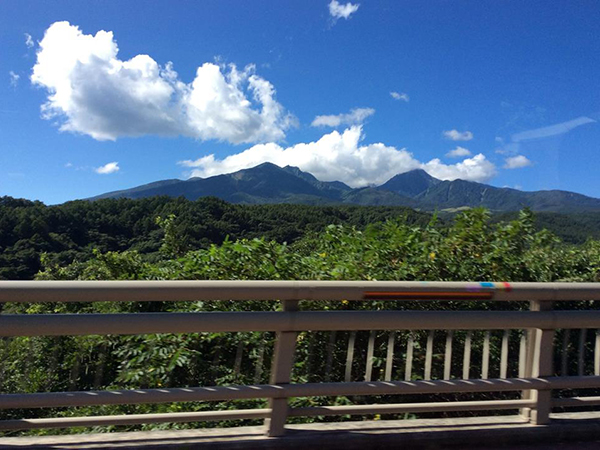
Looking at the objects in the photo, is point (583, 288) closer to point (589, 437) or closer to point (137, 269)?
point (589, 437)

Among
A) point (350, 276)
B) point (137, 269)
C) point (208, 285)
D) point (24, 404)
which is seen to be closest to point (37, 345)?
point (24, 404)

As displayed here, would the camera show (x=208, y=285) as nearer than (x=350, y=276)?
Yes

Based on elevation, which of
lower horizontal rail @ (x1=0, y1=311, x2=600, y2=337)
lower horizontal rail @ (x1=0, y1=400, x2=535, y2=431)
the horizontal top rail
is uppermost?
the horizontal top rail

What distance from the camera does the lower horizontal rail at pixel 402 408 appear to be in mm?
2973

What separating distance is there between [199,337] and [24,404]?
1.37 meters

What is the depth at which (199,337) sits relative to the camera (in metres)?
3.77

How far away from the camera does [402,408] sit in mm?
3068

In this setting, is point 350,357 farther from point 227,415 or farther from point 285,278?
point 285,278

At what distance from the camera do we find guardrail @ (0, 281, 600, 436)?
8.54 feet

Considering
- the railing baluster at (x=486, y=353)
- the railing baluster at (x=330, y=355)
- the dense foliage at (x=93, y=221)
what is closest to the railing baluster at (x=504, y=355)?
the railing baluster at (x=486, y=353)

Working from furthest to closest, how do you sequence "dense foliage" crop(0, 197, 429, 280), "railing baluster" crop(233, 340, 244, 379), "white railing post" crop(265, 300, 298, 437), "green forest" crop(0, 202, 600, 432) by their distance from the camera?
"dense foliage" crop(0, 197, 429, 280) → "railing baluster" crop(233, 340, 244, 379) → "green forest" crop(0, 202, 600, 432) → "white railing post" crop(265, 300, 298, 437)

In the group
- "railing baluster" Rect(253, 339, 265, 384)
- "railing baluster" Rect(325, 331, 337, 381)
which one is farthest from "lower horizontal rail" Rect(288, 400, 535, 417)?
"railing baluster" Rect(253, 339, 265, 384)

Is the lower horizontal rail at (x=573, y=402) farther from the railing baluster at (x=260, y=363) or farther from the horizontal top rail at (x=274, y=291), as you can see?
the railing baluster at (x=260, y=363)

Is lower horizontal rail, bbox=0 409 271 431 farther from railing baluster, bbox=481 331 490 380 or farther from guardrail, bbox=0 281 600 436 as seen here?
railing baluster, bbox=481 331 490 380
